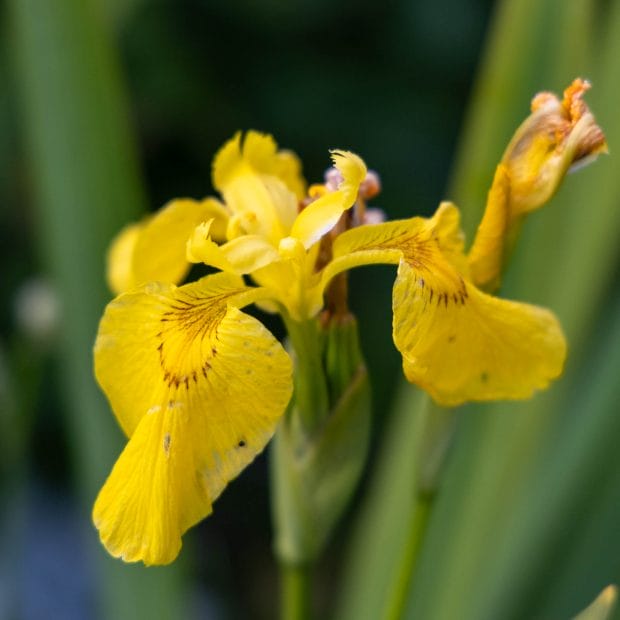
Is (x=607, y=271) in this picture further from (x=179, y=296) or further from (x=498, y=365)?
(x=179, y=296)

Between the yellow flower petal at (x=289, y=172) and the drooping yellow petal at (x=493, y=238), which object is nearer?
the drooping yellow petal at (x=493, y=238)

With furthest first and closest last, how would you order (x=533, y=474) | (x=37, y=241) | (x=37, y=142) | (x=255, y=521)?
(x=255, y=521)
(x=37, y=241)
(x=533, y=474)
(x=37, y=142)

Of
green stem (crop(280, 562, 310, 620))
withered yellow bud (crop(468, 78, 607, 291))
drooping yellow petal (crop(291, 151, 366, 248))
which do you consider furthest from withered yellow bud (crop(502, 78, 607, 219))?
green stem (crop(280, 562, 310, 620))

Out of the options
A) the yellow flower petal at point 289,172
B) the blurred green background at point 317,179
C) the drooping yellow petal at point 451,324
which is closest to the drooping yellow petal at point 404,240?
the drooping yellow petal at point 451,324

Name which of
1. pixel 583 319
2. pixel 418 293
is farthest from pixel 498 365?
pixel 583 319

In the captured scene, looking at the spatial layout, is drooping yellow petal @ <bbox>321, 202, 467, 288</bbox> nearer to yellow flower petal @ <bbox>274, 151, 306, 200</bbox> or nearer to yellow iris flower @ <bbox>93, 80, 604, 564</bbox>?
yellow iris flower @ <bbox>93, 80, 604, 564</bbox>

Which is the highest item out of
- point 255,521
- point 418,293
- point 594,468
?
point 418,293

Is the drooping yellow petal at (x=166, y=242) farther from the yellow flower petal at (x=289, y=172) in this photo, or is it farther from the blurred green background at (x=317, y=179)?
the blurred green background at (x=317, y=179)
